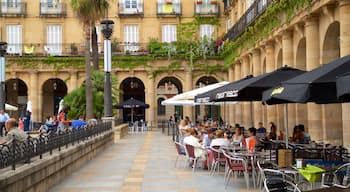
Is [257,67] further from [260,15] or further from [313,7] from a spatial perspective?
[313,7]

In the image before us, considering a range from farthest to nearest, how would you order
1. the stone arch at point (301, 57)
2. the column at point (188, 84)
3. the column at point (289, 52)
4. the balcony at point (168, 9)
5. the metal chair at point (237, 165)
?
the balcony at point (168, 9), the column at point (188, 84), the column at point (289, 52), the stone arch at point (301, 57), the metal chair at point (237, 165)

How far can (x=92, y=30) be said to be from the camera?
3391cm

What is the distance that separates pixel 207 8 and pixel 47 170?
37360mm

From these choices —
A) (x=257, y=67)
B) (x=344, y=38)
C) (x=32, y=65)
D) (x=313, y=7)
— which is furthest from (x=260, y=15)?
(x=32, y=65)

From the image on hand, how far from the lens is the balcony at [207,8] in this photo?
46.6 metres

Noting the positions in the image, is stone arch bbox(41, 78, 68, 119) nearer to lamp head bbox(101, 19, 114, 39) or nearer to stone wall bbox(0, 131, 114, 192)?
lamp head bbox(101, 19, 114, 39)

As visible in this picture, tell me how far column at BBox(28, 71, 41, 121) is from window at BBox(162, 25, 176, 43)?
37.6 ft

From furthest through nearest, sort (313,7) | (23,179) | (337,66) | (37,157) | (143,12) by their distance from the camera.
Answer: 1. (143,12)
2. (313,7)
3. (37,157)
4. (23,179)
5. (337,66)

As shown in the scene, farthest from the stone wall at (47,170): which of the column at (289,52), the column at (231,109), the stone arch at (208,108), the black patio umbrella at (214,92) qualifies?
the stone arch at (208,108)

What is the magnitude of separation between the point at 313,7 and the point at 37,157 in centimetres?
1155

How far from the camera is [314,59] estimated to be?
63.5ft

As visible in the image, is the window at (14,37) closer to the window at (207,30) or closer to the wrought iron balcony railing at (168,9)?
the wrought iron balcony railing at (168,9)

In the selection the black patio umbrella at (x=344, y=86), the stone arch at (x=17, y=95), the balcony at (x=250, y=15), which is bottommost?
the black patio umbrella at (x=344, y=86)

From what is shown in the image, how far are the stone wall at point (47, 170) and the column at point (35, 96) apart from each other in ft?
86.0
